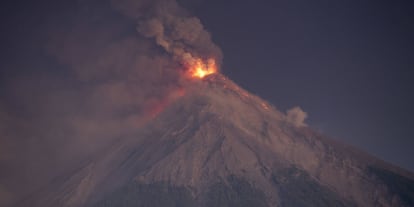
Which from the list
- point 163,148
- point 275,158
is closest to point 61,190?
point 163,148

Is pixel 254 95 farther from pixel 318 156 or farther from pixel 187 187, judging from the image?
pixel 187 187

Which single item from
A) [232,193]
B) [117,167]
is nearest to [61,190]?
[117,167]

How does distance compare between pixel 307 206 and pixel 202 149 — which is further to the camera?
pixel 202 149

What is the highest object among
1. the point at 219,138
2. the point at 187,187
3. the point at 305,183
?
the point at 219,138

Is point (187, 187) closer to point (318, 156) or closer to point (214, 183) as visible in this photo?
point (214, 183)

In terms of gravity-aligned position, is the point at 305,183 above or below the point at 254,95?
below

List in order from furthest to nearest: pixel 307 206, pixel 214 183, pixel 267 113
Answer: pixel 267 113, pixel 214 183, pixel 307 206

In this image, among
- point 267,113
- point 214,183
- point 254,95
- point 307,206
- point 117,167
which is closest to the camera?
point 307,206
